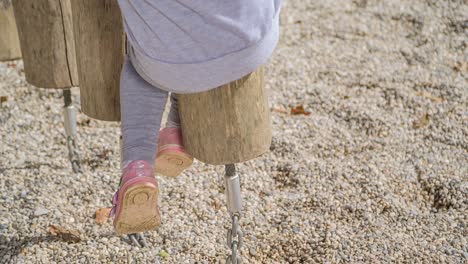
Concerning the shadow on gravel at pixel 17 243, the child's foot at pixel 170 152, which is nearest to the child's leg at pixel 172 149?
the child's foot at pixel 170 152

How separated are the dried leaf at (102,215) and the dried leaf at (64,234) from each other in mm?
119

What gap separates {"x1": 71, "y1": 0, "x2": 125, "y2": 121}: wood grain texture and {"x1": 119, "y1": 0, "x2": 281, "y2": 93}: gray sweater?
27cm

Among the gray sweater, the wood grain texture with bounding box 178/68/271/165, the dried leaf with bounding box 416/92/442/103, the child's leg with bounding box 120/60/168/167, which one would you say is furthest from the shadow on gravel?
the dried leaf with bounding box 416/92/442/103

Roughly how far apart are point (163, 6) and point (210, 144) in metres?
0.49

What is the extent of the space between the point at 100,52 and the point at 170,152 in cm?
44

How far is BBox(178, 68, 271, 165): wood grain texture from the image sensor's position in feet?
6.97

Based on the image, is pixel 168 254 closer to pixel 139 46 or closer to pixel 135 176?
pixel 135 176

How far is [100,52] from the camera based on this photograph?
7.72ft

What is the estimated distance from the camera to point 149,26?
2.02 meters

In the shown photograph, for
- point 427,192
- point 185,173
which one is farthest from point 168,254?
point 427,192

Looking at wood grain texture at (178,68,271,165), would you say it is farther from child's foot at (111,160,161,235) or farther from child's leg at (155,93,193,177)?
child's foot at (111,160,161,235)

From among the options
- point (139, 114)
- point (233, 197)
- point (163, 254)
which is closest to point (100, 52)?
point (139, 114)

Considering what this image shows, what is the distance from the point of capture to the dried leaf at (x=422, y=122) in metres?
3.75

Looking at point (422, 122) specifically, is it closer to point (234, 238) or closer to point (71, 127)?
point (234, 238)
